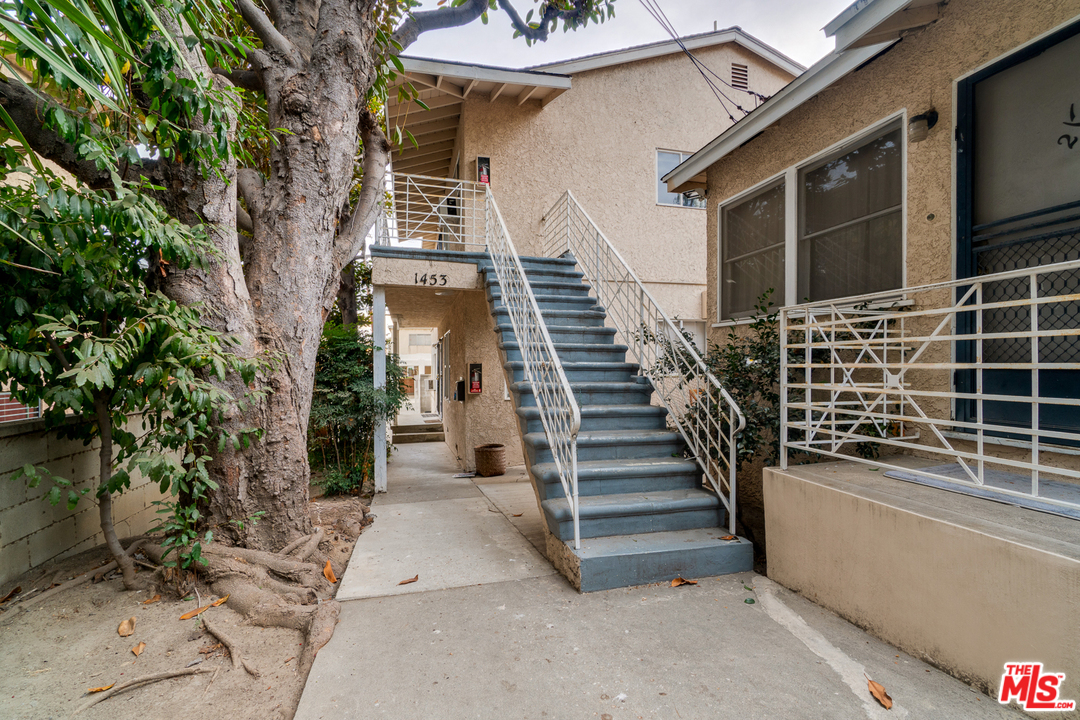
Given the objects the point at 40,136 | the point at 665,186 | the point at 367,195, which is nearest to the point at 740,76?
the point at 665,186

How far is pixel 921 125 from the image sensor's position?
129 inches

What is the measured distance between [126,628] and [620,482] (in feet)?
10.3

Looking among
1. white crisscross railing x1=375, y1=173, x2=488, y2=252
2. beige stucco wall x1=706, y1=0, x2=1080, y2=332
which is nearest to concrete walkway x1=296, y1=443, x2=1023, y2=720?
beige stucco wall x1=706, y1=0, x2=1080, y2=332

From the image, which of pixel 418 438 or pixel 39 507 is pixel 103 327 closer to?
pixel 39 507

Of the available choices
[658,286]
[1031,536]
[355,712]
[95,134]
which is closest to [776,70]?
[658,286]

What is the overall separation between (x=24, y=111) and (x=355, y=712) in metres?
3.68

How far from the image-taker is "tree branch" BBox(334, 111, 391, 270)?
4281 mm

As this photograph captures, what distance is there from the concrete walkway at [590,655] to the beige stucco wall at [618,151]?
5834 millimetres

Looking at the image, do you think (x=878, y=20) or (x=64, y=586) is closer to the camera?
(x=64, y=586)

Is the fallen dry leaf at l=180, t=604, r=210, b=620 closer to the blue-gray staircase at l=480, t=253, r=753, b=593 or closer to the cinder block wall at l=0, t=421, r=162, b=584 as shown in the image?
the cinder block wall at l=0, t=421, r=162, b=584

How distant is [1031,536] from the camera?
195 centimetres

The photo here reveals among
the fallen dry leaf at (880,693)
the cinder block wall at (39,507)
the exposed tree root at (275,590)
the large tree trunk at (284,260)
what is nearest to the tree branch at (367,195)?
the large tree trunk at (284,260)

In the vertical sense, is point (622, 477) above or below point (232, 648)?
above

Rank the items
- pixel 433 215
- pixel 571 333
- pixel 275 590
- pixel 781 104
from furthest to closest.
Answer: pixel 433 215 → pixel 571 333 → pixel 781 104 → pixel 275 590
